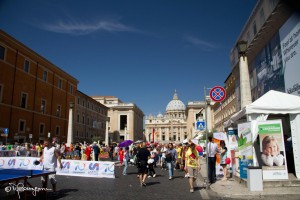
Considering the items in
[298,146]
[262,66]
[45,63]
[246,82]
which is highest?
[45,63]

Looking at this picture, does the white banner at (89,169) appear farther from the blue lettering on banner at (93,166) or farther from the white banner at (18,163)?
the white banner at (18,163)

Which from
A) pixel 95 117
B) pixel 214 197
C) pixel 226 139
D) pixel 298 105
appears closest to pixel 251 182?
pixel 214 197

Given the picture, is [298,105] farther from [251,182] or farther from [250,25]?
[250,25]

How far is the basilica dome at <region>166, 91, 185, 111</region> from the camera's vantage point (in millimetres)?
178750

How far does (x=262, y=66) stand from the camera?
20453mm

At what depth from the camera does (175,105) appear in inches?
7092

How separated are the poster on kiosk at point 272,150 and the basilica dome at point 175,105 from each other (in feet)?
552

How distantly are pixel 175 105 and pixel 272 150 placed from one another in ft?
559

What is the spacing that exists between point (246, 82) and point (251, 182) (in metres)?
8.98

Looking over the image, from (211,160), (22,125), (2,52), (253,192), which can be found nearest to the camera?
(253,192)

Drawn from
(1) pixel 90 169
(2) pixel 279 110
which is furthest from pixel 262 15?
(1) pixel 90 169

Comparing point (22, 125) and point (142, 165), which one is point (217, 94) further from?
point (22, 125)

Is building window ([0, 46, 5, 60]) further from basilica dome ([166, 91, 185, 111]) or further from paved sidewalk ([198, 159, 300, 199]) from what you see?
basilica dome ([166, 91, 185, 111])

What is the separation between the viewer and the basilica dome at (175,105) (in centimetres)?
17875
